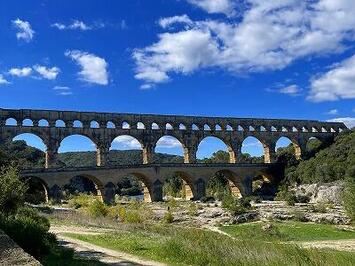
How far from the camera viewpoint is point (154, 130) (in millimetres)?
62250

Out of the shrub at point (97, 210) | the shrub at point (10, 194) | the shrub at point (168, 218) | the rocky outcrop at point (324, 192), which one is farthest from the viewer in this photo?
the rocky outcrop at point (324, 192)

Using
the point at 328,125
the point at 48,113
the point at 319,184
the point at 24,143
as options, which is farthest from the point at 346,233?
the point at 24,143

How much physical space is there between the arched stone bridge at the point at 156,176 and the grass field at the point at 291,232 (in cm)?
2279

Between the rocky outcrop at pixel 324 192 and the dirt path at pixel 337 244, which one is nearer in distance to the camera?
the dirt path at pixel 337 244

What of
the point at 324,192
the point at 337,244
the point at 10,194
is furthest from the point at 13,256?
the point at 324,192

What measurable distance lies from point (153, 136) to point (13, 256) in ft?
179

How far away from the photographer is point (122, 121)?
61.0m

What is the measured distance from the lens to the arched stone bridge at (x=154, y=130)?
180 ft

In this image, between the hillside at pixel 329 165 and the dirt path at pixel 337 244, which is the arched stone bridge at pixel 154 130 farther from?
the dirt path at pixel 337 244

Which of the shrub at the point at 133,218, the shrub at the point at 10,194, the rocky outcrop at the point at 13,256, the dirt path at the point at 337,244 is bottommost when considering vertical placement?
the dirt path at the point at 337,244

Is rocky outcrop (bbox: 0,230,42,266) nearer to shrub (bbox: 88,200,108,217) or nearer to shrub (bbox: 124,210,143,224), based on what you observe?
shrub (bbox: 124,210,143,224)

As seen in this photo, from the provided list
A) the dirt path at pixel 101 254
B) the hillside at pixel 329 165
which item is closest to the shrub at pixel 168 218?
the dirt path at pixel 101 254

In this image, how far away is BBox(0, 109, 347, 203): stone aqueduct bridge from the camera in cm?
5306

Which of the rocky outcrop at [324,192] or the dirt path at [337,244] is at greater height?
the rocky outcrop at [324,192]
